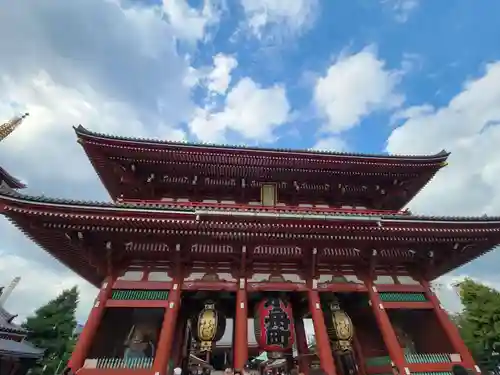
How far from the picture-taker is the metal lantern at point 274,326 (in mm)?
9609

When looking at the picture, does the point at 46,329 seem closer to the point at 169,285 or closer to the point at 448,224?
the point at 169,285

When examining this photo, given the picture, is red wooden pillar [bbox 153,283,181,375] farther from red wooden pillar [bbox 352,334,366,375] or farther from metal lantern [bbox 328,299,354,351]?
red wooden pillar [bbox 352,334,366,375]

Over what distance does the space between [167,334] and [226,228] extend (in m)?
3.82

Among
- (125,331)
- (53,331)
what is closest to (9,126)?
(53,331)

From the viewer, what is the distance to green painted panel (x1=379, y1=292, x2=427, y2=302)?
10625 millimetres

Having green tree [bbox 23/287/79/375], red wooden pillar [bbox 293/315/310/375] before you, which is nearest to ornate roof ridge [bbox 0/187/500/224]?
red wooden pillar [bbox 293/315/310/375]

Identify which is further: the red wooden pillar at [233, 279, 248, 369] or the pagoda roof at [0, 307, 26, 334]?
the pagoda roof at [0, 307, 26, 334]

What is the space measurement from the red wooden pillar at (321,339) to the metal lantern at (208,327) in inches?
136

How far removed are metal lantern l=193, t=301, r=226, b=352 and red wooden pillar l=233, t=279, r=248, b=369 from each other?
2.74 feet

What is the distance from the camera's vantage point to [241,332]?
30.0ft

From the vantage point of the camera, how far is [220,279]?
10430 mm

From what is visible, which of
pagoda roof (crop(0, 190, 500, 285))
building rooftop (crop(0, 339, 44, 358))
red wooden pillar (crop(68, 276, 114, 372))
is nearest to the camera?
red wooden pillar (crop(68, 276, 114, 372))

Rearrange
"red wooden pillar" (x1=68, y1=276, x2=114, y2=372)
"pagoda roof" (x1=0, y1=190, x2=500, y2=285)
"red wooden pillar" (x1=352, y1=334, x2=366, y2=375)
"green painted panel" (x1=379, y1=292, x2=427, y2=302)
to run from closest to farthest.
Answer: "red wooden pillar" (x1=68, y1=276, x2=114, y2=372)
"pagoda roof" (x1=0, y1=190, x2=500, y2=285)
"green painted panel" (x1=379, y1=292, x2=427, y2=302)
"red wooden pillar" (x1=352, y1=334, x2=366, y2=375)

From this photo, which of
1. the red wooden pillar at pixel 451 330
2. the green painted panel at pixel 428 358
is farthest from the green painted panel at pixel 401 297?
the green painted panel at pixel 428 358
